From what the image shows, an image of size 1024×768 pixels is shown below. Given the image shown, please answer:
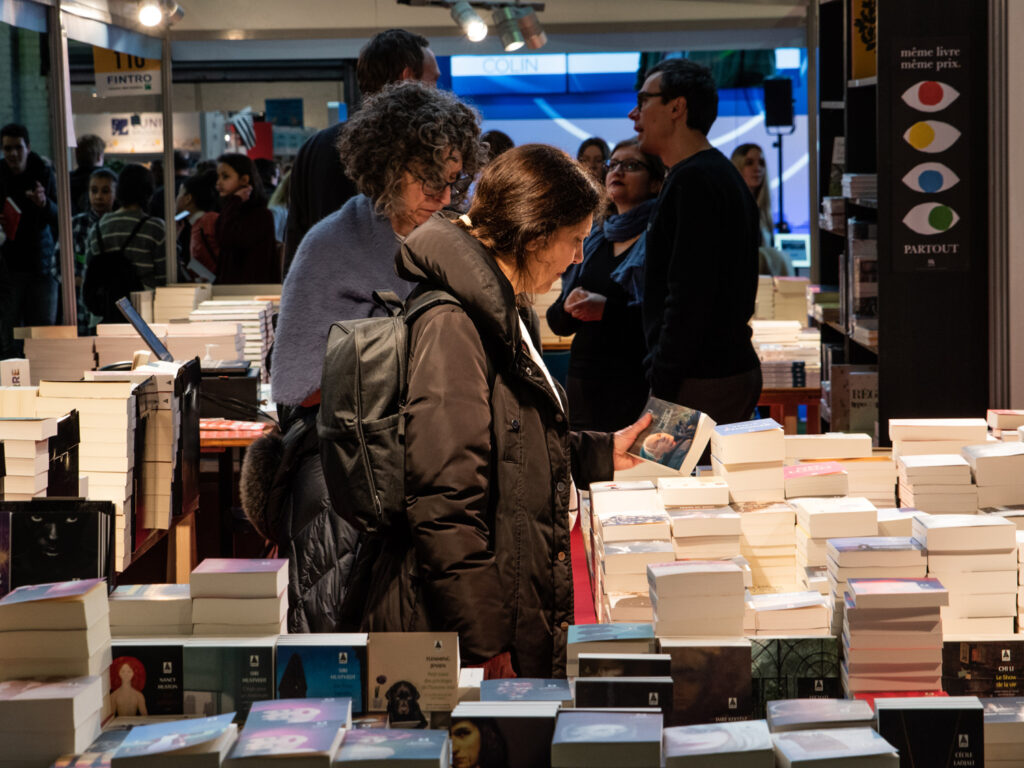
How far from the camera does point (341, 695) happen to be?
1.77 metres

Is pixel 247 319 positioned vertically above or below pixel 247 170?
below

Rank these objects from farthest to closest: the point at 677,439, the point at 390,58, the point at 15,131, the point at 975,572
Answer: the point at 15,131, the point at 390,58, the point at 677,439, the point at 975,572

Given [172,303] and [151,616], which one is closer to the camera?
[151,616]

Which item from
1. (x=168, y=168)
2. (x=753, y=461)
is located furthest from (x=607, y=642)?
(x=168, y=168)

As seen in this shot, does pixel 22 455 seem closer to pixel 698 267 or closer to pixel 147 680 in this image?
pixel 147 680

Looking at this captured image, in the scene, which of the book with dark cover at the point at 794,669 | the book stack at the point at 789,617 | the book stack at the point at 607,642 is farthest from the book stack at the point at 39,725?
the book stack at the point at 789,617

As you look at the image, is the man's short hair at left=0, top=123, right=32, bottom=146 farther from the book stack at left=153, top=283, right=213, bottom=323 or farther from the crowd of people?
the crowd of people

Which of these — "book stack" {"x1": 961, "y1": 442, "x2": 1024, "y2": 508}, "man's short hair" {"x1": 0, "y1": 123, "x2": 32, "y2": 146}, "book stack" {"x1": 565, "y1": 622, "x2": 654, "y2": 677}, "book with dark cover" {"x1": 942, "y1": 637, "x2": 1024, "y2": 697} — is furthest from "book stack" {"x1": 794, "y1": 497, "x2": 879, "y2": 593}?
"man's short hair" {"x1": 0, "y1": 123, "x2": 32, "y2": 146}

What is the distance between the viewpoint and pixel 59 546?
2.01 metres

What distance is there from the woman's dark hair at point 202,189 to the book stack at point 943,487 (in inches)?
258

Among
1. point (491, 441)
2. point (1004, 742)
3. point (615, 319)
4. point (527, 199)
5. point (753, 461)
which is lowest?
point (1004, 742)

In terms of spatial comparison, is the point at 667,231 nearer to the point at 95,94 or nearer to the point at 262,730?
the point at 262,730

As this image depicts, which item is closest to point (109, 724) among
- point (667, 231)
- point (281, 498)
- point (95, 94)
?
point (281, 498)

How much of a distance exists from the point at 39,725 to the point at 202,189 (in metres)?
7.21
